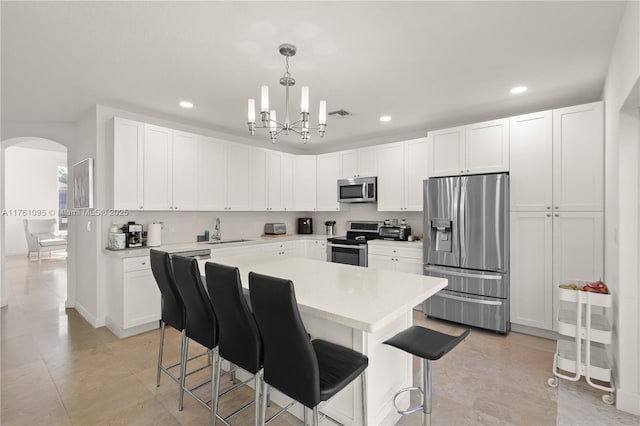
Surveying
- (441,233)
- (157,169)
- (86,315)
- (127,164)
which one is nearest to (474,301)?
(441,233)

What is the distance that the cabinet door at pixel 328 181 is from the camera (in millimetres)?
5398

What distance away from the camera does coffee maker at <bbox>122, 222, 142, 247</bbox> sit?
3.70 meters

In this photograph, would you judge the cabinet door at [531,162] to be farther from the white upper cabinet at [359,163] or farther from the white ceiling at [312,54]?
the white upper cabinet at [359,163]

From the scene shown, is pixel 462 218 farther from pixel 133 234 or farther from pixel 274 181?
pixel 133 234

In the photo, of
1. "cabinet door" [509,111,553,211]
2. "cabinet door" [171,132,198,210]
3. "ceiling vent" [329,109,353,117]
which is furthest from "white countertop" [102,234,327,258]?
"cabinet door" [509,111,553,211]

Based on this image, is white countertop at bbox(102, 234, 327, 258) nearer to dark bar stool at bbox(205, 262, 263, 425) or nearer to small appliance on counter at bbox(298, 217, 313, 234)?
small appliance on counter at bbox(298, 217, 313, 234)

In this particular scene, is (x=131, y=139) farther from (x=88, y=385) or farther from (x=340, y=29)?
(x=340, y=29)

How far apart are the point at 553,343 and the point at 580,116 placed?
7.64 ft

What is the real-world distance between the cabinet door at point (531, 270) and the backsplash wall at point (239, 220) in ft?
4.87

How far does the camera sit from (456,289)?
3.62 meters

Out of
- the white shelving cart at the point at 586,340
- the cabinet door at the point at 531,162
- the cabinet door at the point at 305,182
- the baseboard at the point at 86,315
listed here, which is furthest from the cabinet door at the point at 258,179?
the white shelving cart at the point at 586,340

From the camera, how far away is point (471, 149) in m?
3.71

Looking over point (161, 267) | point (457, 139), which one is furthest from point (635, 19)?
point (161, 267)

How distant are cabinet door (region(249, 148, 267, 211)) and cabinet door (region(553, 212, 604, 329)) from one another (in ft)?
12.8
